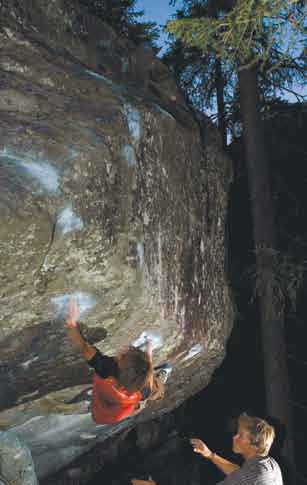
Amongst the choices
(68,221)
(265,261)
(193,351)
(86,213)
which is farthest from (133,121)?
(265,261)

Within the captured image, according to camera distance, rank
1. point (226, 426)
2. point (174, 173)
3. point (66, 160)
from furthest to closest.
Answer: point (226, 426) < point (174, 173) < point (66, 160)

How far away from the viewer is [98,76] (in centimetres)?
474

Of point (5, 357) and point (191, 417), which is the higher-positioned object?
point (5, 357)

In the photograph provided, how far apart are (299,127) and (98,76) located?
7.09m

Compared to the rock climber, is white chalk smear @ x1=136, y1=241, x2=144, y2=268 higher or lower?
higher

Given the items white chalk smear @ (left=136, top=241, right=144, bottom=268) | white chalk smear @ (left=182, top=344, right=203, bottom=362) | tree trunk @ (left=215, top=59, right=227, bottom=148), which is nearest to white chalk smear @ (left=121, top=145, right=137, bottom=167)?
white chalk smear @ (left=136, top=241, right=144, bottom=268)

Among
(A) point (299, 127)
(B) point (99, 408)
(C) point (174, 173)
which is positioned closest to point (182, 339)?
(B) point (99, 408)

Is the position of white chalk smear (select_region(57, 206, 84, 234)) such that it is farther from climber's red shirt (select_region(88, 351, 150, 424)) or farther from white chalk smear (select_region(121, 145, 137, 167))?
climber's red shirt (select_region(88, 351, 150, 424))

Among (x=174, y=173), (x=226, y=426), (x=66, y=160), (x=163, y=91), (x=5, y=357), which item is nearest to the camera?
(x=66, y=160)

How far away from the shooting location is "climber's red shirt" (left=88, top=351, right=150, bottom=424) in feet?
13.5

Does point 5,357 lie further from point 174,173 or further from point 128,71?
point 128,71

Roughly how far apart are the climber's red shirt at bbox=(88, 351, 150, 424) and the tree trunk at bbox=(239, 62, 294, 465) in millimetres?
4258

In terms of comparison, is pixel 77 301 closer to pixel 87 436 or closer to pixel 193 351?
pixel 193 351

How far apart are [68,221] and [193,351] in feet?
11.0
